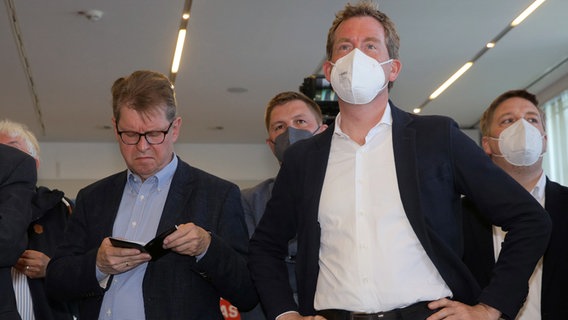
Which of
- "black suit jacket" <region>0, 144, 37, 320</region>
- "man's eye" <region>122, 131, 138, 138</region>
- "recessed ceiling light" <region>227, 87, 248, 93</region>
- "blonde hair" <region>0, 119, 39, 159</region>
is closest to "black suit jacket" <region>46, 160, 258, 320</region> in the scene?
"man's eye" <region>122, 131, 138, 138</region>

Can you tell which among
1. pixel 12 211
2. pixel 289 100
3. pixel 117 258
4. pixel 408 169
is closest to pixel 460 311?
pixel 408 169

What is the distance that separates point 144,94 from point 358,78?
0.94 metres

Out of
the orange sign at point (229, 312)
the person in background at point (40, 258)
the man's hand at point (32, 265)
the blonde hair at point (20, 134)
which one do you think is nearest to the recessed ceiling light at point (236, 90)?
the blonde hair at point (20, 134)

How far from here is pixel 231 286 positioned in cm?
292

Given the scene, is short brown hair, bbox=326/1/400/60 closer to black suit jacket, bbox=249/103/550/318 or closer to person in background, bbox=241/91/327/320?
black suit jacket, bbox=249/103/550/318

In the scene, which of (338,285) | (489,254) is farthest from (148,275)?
(489,254)

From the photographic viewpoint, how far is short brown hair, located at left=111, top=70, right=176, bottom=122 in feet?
10.0

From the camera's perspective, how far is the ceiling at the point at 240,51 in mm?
8438

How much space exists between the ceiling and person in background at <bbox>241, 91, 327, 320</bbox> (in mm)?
4176

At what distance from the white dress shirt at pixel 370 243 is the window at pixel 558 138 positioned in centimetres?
993

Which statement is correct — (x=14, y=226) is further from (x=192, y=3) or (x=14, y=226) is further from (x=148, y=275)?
(x=192, y=3)

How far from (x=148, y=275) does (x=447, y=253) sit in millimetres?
1135

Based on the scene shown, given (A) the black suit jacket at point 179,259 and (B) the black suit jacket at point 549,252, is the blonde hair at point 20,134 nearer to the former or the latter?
(A) the black suit jacket at point 179,259

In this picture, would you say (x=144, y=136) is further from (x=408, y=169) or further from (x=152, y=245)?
(x=408, y=169)
